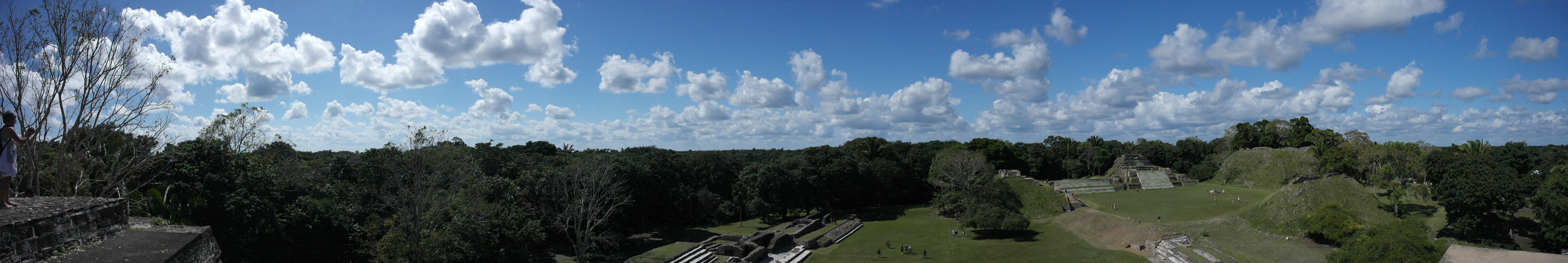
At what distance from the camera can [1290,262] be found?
20.5 metres

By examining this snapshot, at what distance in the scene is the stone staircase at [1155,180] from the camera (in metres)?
46.6

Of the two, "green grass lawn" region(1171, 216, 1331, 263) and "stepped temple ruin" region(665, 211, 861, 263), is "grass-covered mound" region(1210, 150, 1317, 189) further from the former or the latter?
"stepped temple ruin" region(665, 211, 861, 263)

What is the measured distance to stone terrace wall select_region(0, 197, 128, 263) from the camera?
4.71 meters

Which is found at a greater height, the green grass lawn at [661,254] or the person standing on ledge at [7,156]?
the person standing on ledge at [7,156]

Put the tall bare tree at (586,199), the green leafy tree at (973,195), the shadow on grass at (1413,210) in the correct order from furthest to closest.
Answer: the green leafy tree at (973,195), the shadow on grass at (1413,210), the tall bare tree at (586,199)

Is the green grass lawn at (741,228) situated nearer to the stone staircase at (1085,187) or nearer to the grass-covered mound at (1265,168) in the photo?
the stone staircase at (1085,187)

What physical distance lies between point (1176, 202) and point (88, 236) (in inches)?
1711

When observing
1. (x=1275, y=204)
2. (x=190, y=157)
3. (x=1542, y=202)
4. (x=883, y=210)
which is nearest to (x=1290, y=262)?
(x=1275, y=204)

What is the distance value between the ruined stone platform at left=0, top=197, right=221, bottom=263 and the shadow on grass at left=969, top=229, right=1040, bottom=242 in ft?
94.8

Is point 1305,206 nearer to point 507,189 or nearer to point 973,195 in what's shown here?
point 973,195

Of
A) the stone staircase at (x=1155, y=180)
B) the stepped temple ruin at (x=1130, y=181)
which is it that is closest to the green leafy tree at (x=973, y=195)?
the stepped temple ruin at (x=1130, y=181)

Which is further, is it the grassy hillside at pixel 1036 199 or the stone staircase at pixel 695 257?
the grassy hillside at pixel 1036 199

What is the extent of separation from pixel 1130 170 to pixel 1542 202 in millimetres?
32175

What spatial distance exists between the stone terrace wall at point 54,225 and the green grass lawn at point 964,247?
22.3 m
